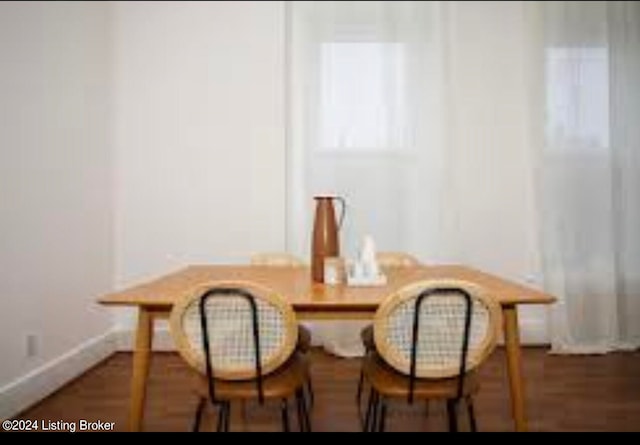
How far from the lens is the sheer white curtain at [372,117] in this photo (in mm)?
3707

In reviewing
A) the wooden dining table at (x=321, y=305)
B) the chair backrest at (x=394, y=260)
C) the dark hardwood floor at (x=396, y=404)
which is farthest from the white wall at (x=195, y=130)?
the wooden dining table at (x=321, y=305)

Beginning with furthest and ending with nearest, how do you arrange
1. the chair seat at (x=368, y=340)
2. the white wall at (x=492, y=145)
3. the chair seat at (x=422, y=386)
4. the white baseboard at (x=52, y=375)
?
the white wall at (x=492, y=145)
the white baseboard at (x=52, y=375)
the chair seat at (x=368, y=340)
the chair seat at (x=422, y=386)

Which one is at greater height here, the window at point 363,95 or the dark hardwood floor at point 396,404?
the window at point 363,95

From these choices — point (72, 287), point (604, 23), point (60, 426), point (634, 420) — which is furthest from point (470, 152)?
point (60, 426)

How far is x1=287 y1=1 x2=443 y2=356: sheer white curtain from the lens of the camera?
146 inches

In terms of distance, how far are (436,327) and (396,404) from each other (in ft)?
3.76

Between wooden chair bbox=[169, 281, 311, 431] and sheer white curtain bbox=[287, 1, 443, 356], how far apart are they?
207cm

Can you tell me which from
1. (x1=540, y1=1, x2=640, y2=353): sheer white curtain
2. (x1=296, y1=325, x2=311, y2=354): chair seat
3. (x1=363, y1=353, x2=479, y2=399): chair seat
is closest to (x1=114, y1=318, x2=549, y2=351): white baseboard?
(x1=540, y1=1, x2=640, y2=353): sheer white curtain

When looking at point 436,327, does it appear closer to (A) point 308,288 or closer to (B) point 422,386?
(B) point 422,386

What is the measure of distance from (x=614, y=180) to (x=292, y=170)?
226 centimetres

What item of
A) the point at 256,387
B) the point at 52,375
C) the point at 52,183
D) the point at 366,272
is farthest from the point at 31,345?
the point at 366,272

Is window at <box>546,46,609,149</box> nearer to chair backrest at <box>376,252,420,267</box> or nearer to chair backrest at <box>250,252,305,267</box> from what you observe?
chair backrest at <box>376,252,420,267</box>

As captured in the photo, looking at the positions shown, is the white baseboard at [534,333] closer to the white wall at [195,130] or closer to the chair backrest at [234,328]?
the white wall at [195,130]

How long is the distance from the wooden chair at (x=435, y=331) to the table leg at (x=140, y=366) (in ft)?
2.50
